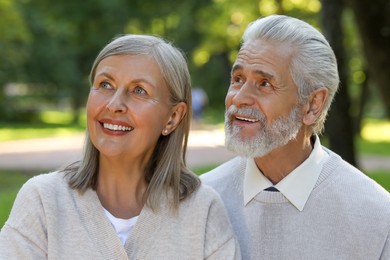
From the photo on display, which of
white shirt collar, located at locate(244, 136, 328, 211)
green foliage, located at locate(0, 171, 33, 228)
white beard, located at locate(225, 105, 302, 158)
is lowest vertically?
green foliage, located at locate(0, 171, 33, 228)

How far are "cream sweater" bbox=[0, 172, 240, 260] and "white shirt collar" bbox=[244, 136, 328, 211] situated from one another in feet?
1.44

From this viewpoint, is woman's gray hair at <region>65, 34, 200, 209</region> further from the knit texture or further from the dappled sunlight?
the dappled sunlight

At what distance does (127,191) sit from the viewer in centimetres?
314

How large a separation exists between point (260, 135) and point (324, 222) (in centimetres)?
48

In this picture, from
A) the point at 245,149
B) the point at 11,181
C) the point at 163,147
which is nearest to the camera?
the point at 163,147

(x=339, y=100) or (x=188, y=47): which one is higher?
(x=339, y=100)

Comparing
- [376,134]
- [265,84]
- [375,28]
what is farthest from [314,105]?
[376,134]

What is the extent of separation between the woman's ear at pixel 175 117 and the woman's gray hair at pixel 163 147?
0.8 inches

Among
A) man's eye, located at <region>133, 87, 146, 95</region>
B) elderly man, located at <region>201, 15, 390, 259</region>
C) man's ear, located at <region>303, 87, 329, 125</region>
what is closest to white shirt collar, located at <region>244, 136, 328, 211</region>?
elderly man, located at <region>201, 15, 390, 259</region>

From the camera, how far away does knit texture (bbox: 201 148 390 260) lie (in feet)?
11.0

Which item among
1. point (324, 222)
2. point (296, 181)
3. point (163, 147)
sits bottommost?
point (324, 222)

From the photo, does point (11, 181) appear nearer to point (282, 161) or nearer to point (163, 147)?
point (282, 161)

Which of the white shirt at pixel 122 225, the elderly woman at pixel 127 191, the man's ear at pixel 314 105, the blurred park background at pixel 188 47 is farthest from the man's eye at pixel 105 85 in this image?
the man's ear at pixel 314 105

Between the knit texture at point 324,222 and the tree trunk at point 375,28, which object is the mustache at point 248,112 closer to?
the knit texture at point 324,222
